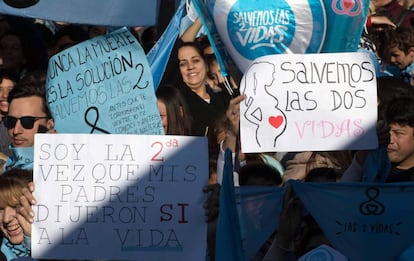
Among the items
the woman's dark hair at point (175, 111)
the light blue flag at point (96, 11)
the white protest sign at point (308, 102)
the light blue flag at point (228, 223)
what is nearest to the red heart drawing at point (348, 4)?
the white protest sign at point (308, 102)

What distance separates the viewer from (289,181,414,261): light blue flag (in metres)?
5.82

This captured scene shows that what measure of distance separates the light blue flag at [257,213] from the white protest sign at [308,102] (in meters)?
0.24

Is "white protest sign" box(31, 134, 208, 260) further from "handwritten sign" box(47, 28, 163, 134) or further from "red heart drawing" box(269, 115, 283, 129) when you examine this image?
"handwritten sign" box(47, 28, 163, 134)

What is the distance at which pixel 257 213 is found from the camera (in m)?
5.97

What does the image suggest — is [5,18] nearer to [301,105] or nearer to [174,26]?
[174,26]

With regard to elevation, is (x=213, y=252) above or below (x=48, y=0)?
below

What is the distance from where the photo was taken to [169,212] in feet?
20.3

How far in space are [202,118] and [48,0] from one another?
3.93 ft

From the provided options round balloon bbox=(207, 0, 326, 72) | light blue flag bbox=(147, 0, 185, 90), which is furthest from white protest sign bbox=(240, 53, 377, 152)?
light blue flag bbox=(147, 0, 185, 90)

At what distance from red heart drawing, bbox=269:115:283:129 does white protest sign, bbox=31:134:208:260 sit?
1.10 feet

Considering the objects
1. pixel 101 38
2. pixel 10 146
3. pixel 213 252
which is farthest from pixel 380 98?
pixel 10 146

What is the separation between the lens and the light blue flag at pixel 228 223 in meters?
5.78

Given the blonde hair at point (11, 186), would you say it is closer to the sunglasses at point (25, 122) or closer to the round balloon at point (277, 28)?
the sunglasses at point (25, 122)

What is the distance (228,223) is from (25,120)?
1830 millimetres
